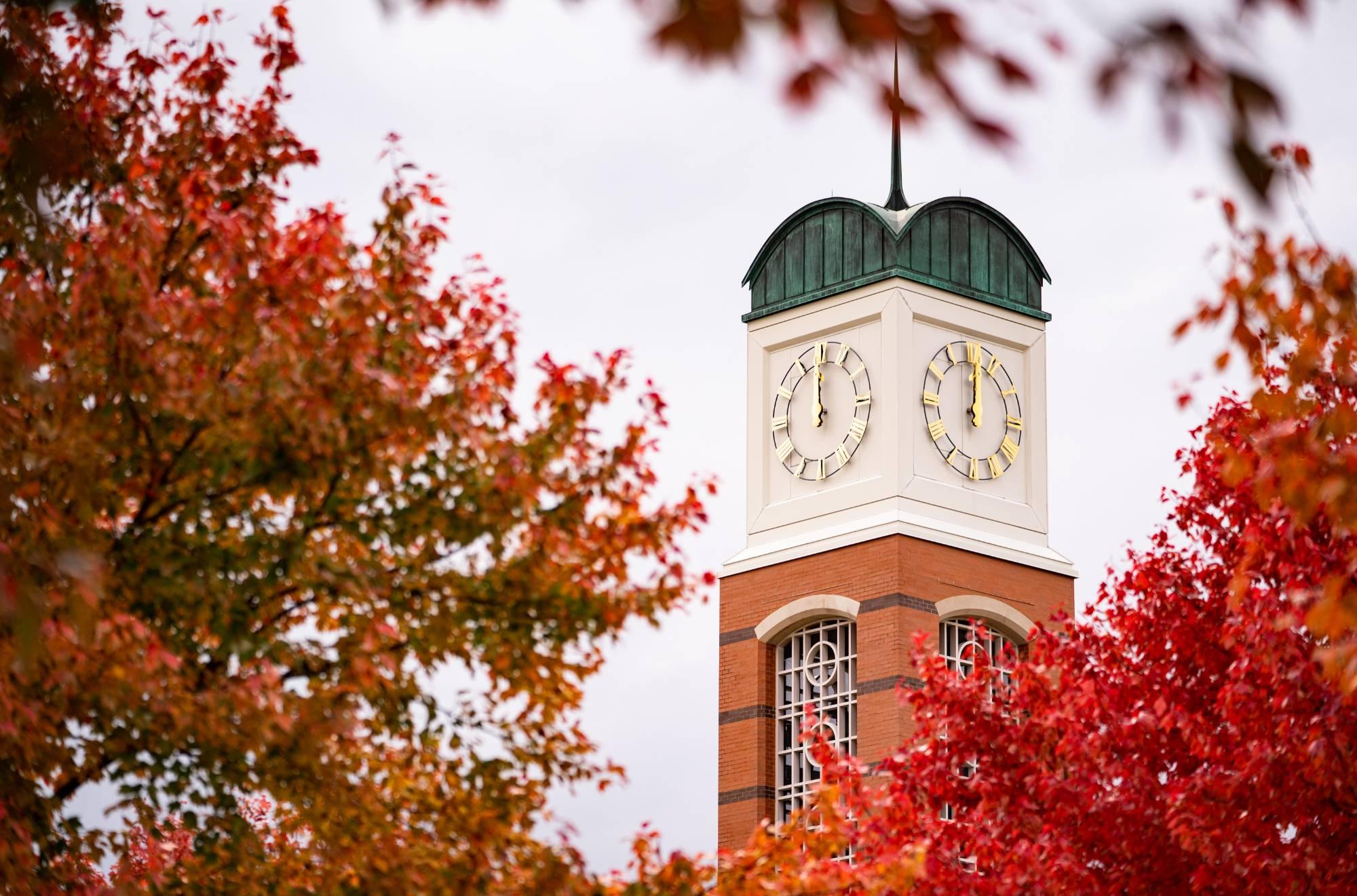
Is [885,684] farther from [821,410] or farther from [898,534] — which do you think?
[821,410]

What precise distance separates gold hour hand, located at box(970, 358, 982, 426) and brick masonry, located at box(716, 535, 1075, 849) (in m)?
2.16

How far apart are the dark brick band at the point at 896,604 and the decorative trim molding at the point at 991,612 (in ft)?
0.67

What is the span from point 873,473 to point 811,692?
345 cm

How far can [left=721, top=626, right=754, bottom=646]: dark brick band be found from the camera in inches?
1225

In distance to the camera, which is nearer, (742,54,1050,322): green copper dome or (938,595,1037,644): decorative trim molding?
(938,595,1037,644): decorative trim molding

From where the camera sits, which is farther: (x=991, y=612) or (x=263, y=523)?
(x=991, y=612)

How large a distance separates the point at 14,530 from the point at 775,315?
2402 cm

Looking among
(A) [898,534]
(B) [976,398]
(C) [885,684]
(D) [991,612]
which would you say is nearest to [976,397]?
(B) [976,398]

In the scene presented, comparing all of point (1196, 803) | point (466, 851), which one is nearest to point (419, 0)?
point (466, 851)

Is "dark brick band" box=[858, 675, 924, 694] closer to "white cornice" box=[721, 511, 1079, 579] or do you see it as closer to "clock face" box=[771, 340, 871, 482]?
"white cornice" box=[721, 511, 1079, 579]

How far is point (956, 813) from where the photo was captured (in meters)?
15.1

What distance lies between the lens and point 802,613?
30516mm

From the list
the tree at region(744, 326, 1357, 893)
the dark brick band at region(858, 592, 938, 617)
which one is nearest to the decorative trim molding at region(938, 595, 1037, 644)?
the dark brick band at region(858, 592, 938, 617)

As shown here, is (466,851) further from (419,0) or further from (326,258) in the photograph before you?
(419,0)
